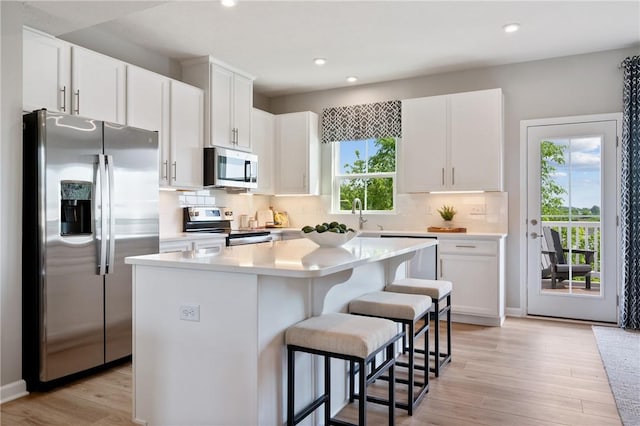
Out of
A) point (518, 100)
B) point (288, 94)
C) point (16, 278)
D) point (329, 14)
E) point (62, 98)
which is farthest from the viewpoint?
point (288, 94)

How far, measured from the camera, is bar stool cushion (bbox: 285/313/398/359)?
1.89m

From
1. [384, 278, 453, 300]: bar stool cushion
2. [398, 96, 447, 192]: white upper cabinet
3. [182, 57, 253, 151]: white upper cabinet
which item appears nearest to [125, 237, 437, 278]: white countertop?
[384, 278, 453, 300]: bar stool cushion

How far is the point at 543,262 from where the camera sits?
15.7ft

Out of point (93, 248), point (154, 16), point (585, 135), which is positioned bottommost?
point (93, 248)

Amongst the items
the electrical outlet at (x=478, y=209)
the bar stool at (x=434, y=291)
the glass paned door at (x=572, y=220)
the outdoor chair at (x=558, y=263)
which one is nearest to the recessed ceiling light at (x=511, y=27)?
the glass paned door at (x=572, y=220)

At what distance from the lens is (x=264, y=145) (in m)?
5.77

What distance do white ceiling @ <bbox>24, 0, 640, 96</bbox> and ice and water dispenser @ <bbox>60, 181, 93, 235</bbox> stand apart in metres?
1.15

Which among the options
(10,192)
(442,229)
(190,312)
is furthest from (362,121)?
(190,312)

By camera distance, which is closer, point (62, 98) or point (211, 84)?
point (62, 98)

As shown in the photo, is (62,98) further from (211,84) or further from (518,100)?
(518,100)

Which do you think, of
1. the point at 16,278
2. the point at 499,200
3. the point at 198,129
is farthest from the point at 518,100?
the point at 16,278

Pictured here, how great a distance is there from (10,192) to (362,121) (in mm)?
3946

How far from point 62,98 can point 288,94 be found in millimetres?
3374

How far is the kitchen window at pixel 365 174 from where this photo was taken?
18.7 feet
